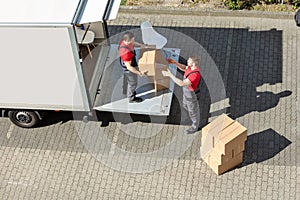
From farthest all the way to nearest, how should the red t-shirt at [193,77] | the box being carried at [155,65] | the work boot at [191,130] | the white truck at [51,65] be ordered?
the work boot at [191,130]
the box being carried at [155,65]
the red t-shirt at [193,77]
the white truck at [51,65]

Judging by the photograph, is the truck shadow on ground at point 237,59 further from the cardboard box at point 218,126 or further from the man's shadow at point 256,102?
the cardboard box at point 218,126

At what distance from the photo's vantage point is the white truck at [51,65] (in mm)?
9820

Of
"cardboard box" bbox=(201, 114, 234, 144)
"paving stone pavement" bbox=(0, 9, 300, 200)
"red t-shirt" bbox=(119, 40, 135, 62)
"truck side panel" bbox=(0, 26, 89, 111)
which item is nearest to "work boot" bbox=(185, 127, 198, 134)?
"paving stone pavement" bbox=(0, 9, 300, 200)

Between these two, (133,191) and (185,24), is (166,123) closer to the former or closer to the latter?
(133,191)

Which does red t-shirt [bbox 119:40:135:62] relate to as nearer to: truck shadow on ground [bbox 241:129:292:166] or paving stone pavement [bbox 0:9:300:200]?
paving stone pavement [bbox 0:9:300:200]

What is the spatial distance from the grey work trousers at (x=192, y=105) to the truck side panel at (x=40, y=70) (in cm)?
210

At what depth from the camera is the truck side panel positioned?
9.88 m

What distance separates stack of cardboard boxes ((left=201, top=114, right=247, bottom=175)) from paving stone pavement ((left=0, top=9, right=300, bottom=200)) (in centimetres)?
29

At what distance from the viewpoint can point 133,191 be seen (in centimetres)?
1068

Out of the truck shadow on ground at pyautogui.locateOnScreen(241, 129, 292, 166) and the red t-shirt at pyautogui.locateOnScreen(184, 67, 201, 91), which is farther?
the truck shadow on ground at pyautogui.locateOnScreen(241, 129, 292, 166)

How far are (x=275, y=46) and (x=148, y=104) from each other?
4.13 meters

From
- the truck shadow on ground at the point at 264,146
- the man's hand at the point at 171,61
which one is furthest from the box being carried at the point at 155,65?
the truck shadow on ground at the point at 264,146

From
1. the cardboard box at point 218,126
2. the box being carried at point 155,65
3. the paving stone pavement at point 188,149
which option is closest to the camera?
the cardboard box at point 218,126

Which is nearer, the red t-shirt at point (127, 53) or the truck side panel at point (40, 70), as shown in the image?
the truck side panel at point (40, 70)
